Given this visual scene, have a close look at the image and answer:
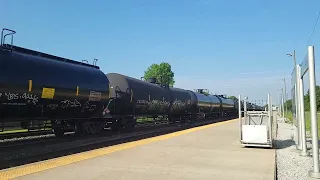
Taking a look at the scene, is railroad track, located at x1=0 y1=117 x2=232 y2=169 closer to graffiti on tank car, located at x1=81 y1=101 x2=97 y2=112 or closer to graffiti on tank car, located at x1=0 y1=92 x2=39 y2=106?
graffiti on tank car, located at x1=81 y1=101 x2=97 y2=112

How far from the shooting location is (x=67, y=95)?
13672 millimetres

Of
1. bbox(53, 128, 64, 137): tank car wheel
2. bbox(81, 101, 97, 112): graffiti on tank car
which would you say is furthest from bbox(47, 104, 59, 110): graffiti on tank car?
bbox(53, 128, 64, 137): tank car wheel

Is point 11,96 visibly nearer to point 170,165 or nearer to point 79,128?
point 79,128

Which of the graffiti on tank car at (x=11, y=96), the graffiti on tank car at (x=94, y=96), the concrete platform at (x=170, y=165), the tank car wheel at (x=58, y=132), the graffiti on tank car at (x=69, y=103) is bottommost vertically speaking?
the concrete platform at (x=170, y=165)

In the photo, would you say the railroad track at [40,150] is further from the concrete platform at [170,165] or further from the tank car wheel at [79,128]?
the concrete platform at [170,165]

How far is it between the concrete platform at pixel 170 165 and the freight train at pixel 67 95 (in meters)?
3.68

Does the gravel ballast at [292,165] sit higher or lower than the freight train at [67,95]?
lower

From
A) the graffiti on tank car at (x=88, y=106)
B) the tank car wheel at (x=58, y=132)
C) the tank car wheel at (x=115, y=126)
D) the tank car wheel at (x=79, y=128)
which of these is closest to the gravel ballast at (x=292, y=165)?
the graffiti on tank car at (x=88, y=106)

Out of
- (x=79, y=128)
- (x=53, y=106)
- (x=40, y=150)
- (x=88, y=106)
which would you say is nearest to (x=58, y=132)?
(x=79, y=128)

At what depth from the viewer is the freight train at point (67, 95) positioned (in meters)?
11.0

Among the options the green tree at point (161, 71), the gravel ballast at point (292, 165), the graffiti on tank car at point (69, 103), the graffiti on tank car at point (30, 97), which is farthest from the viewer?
the green tree at point (161, 71)

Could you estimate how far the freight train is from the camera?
10977 mm

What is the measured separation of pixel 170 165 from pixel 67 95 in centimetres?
727

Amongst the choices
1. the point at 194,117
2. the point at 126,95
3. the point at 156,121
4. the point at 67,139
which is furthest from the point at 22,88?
the point at 194,117
